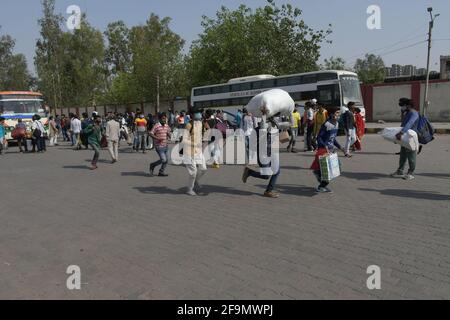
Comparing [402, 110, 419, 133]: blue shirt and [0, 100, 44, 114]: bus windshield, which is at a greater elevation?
[0, 100, 44, 114]: bus windshield

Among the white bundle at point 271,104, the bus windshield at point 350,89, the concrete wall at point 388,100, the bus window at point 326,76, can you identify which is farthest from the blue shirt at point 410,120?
the concrete wall at point 388,100

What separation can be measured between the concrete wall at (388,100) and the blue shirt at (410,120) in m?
23.9

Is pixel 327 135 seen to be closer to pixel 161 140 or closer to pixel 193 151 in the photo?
pixel 193 151

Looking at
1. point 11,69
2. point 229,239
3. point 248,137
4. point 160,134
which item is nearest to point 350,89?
point 248,137

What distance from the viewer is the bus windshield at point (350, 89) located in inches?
829

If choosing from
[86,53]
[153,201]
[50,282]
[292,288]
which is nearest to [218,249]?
[292,288]

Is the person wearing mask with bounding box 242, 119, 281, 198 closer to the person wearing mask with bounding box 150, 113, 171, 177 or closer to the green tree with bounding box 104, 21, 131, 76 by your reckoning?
the person wearing mask with bounding box 150, 113, 171, 177

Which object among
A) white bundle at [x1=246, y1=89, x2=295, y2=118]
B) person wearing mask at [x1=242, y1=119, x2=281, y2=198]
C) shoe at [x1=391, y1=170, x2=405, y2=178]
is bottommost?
shoe at [x1=391, y1=170, x2=405, y2=178]

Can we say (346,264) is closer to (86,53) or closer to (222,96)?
(222,96)

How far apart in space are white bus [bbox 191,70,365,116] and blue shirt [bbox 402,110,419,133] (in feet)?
32.5

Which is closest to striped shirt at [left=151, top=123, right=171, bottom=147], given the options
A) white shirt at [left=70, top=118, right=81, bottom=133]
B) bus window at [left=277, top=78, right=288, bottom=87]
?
white shirt at [left=70, top=118, right=81, bottom=133]

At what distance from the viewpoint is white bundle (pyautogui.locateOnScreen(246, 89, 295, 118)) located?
734cm

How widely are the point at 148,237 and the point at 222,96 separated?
24232mm
